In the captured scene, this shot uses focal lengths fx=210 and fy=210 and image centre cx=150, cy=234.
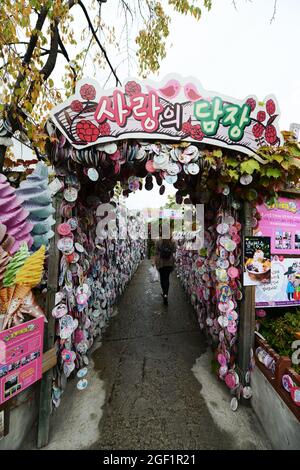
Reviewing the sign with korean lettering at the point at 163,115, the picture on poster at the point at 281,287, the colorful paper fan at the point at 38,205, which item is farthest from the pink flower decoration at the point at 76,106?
the picture on poster at the point at 281,287

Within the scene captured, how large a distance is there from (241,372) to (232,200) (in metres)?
2.28

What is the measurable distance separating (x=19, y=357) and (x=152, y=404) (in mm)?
1870

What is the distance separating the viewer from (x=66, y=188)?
2557mm

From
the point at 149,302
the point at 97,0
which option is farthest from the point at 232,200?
the point at 97,0

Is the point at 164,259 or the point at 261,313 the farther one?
the point at 164,259

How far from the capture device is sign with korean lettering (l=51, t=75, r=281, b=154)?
2240 mm

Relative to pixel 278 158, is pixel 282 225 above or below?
below

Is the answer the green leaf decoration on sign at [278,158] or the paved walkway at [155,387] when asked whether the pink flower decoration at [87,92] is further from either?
the paved walkway at [155,387]

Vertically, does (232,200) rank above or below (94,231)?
above

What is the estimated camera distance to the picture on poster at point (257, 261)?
2.74m

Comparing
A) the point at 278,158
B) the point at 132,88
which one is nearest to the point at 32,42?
the point at 132,88

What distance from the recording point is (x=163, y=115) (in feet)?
7.68

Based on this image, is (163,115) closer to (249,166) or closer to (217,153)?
(217,153)

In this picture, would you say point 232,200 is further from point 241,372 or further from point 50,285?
point 50,285
